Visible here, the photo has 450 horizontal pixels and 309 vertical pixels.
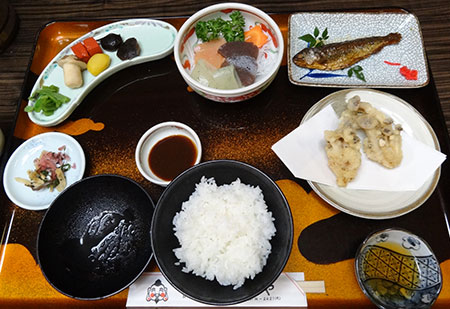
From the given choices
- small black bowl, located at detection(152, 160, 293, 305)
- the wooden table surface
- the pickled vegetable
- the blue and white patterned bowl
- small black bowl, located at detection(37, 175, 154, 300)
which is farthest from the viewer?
the wooden table surface

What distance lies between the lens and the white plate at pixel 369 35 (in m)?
2.27

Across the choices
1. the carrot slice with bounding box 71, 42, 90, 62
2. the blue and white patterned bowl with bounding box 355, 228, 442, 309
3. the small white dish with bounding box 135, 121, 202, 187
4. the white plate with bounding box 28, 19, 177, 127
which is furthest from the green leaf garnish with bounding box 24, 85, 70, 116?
the blue and white patterned bowl with bounding box 355, 228, 442, 309

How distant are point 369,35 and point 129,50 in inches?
70.1

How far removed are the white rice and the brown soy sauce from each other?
36 cm

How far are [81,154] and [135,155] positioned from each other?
0.36 metres

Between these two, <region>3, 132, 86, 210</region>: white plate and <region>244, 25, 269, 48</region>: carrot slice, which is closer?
<region>3, 132, 86, 210</region>: white plate

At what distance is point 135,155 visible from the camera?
2107 millimetres

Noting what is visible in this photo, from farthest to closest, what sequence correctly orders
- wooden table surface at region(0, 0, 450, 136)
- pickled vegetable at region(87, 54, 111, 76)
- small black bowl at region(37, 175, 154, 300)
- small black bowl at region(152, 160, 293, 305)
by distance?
wooden table surface at region(0, 0, 450, 136), pickled vegetable at region(87, 54, 111, 76), small black bowl at region(37, 175, 154, 300), small black bowl at region(152, 160, 293, 305)

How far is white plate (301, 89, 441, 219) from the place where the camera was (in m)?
1.85

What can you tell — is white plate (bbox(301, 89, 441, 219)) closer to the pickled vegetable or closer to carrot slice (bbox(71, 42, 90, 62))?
the pickled vegetable

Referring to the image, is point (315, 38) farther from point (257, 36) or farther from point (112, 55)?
point (112, 55)

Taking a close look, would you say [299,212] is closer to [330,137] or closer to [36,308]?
[330,137]

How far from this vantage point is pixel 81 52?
94.4 inches

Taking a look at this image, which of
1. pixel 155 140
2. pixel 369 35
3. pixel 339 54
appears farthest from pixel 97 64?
pixel 369 35
